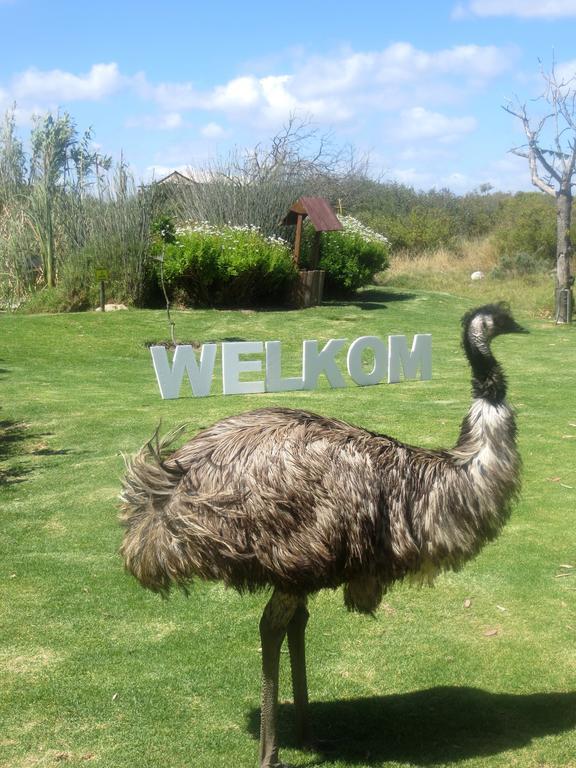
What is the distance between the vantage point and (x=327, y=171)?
35188 mm

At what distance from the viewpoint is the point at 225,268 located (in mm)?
20297

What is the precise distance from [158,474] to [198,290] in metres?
17.1

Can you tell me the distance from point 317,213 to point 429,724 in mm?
17406

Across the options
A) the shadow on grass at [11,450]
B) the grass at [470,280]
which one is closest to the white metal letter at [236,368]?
the shadow on grass at [11,450]

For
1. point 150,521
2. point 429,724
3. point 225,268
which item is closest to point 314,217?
point 225,268

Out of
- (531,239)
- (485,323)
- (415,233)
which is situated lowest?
(485,323)

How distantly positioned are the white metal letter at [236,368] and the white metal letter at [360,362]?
1366mm

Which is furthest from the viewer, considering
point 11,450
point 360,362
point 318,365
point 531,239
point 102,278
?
point 531,239

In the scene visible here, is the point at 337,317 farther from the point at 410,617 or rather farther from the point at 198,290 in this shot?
the point at 410,617

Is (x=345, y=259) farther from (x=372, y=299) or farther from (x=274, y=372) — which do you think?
(x=274, y=372)

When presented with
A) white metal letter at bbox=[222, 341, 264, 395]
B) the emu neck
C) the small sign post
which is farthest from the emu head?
the small sign post

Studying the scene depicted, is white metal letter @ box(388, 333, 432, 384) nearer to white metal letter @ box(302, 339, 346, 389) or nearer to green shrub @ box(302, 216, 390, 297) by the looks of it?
white metal letter @ box(302, 339, 346, 389)

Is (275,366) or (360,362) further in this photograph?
(360,362)

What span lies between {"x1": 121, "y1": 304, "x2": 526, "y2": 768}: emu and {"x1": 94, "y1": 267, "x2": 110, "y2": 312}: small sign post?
1483 centimetres
